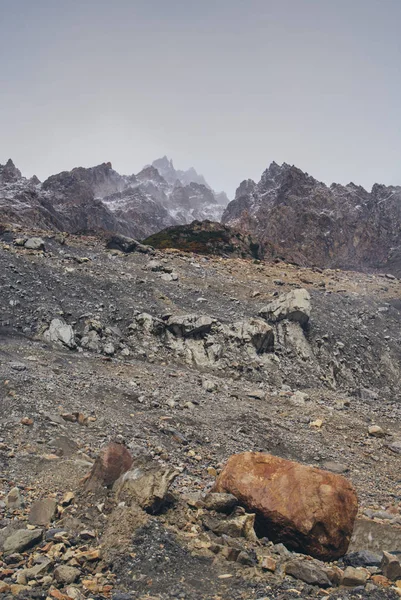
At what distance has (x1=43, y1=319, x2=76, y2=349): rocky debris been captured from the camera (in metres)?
19.1

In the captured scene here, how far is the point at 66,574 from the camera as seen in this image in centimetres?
567

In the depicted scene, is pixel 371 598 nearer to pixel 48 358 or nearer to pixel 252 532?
A: pixel 252 532

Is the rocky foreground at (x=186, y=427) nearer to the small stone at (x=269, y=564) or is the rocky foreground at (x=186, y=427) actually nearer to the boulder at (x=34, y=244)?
the small stone at (x=269, y=564)

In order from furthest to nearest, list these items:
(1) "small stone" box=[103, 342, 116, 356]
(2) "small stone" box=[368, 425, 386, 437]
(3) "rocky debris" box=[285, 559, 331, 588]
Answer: (1) "small stone" box=[103, 342, 116, 356]
(2) "small stone" box=[368, 425, 386, 437]
(3) "rocky debris" box=[285, 559, 331, 588]

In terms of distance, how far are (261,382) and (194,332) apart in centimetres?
466

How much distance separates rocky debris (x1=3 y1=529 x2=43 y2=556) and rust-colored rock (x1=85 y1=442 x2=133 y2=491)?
62.6 inches

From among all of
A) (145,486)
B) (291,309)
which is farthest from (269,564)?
(291,309)

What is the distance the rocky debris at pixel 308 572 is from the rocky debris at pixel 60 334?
15066 millimetres

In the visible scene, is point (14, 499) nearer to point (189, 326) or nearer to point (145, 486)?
point (145, 486)

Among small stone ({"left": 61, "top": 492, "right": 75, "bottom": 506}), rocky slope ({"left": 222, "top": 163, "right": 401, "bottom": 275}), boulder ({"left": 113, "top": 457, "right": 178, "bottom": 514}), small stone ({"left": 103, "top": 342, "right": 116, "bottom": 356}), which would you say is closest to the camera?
boulder ({"left": 113, "top": 457, "right": 178, "bottom": 514})

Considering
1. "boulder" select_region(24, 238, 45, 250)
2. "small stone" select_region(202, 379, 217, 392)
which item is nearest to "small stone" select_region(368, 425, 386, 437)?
"small stone" select_region(202, 379, 217, 392)

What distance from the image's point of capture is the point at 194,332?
872 inches

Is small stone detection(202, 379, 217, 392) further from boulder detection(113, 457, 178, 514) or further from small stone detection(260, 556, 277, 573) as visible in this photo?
small stone detection(260, 556, 277, 573)

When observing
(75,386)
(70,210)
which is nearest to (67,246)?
(75,386)
